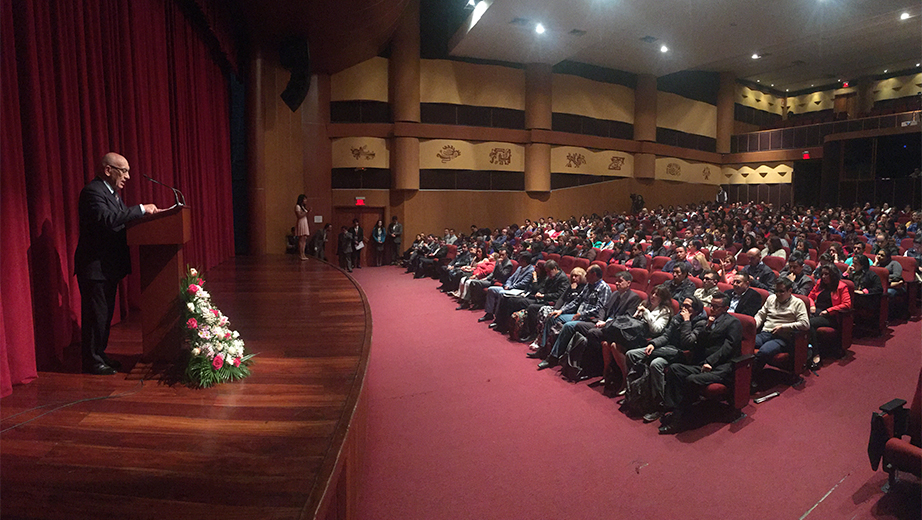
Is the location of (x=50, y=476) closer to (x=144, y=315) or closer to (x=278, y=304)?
(x=144, y=315)

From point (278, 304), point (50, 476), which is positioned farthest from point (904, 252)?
point (50, 476)

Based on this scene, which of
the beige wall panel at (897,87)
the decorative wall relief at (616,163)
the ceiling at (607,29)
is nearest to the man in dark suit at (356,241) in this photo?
the ceiling at (607,29)

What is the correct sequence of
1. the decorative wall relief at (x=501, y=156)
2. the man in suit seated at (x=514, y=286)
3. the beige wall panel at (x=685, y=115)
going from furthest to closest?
the beige wall panel at (x=685, y=115) < the decorative wall relief at (x=501, y=156) < the man in suit seated at (x=514, y=286)

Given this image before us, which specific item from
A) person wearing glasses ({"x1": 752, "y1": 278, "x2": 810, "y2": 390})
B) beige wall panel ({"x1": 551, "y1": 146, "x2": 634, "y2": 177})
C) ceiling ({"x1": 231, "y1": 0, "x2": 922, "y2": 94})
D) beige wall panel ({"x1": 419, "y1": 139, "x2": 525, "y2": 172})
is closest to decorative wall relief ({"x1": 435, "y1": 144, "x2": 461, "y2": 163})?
beige wall panel ({"x1": 419, "y1": 139, "x2": 525, "y2": 172})

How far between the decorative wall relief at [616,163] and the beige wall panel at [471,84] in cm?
330

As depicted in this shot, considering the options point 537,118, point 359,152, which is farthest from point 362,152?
point 537,118

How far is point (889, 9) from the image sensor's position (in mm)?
10898

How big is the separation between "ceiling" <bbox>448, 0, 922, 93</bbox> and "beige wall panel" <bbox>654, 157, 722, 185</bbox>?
266 cm

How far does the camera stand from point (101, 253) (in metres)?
2.39

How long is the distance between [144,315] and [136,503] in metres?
1.18

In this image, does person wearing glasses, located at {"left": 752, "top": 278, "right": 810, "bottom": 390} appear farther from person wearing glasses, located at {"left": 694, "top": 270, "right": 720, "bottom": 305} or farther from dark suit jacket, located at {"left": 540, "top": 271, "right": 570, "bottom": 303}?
dark suit jacket, located at {"left": 540, "top": 271, "right": 570, "bottom": 303}

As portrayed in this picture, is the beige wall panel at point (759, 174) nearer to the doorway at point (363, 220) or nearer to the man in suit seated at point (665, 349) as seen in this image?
the doorway at point (363, 220)

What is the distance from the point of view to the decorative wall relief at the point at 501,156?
12445 millimetres

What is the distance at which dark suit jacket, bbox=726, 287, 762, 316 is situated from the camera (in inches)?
172
